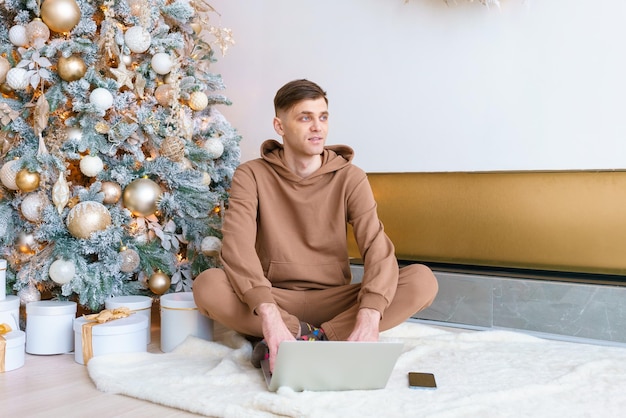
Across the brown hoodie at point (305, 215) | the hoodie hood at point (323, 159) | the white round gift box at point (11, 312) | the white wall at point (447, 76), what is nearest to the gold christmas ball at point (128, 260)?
the white round gift box at point (11, 312)

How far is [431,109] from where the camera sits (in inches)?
105

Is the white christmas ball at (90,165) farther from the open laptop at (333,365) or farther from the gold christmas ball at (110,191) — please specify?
the open laptop at (333,365)

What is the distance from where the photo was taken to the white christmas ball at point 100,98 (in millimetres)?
2078

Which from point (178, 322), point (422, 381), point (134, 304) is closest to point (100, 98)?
point (134, 304)

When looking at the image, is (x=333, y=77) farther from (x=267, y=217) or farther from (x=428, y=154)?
(x=267, y=217)

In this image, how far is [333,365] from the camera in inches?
55.0

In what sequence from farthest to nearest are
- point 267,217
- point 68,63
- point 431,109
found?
point 431,109
point 68,63
point 267,217

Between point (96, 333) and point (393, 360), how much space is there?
37.5 inches

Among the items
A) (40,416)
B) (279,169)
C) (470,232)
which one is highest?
(279,169)

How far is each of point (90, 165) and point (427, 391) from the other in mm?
1405

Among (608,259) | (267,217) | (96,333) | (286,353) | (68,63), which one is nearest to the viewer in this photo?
(286,353)

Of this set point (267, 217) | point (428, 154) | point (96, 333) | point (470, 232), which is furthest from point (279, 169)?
point (470, 232)

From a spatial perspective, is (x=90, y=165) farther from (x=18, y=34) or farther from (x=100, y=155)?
(x=18, y=34)

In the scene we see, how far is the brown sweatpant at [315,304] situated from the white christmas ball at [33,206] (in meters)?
0.68
